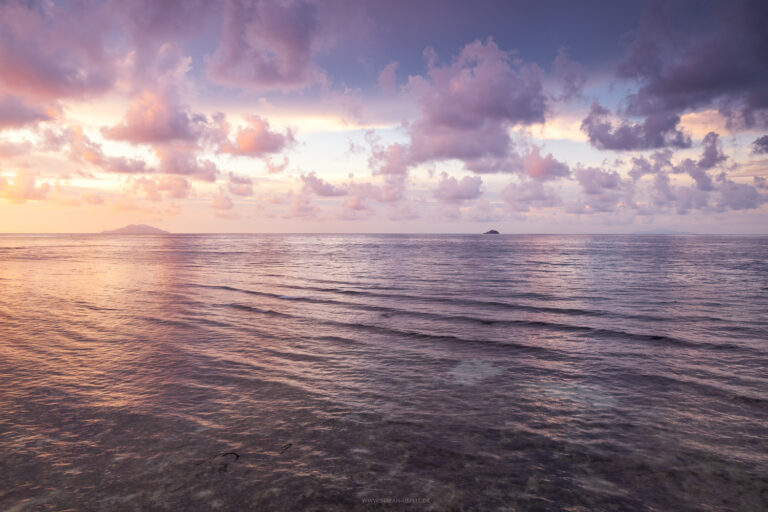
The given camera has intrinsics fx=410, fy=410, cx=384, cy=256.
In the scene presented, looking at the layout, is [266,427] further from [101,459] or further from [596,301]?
[596,301]

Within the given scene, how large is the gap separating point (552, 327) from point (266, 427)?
49.5ft

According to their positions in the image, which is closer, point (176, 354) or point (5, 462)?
point (5, 462)

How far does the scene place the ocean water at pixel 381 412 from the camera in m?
6.68

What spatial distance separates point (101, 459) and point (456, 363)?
9922mm

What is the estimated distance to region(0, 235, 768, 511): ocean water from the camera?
6.68m

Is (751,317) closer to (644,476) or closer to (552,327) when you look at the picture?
(552,327)

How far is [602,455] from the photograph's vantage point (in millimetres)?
7863

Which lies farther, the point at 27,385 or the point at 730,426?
the point at 27,385

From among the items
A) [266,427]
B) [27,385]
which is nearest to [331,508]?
[266,427]

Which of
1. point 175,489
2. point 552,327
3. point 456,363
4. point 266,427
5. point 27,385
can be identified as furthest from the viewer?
point 552,327

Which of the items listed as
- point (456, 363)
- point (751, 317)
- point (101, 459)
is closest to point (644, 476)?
point (456, 363)

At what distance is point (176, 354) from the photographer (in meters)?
14.5

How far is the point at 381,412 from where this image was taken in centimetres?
980

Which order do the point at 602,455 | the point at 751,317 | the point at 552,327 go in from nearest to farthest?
the point at 602,455 → the point at 552,327 → the point at 751,317
